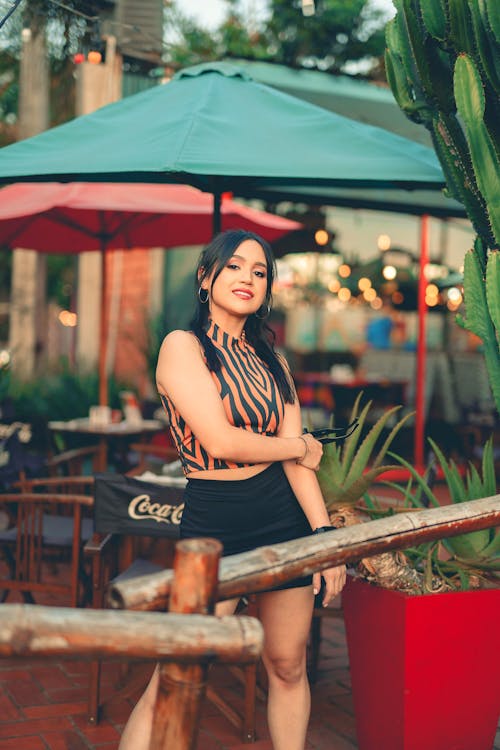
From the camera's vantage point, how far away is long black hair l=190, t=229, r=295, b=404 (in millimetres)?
2678

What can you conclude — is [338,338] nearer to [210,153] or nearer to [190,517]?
[210,153]

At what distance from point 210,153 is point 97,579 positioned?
179 cm

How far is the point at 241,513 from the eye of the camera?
101 inches

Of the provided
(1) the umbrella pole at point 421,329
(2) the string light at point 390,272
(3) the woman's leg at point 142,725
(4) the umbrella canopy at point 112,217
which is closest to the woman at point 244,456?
(3) the woman's leg at point 142,725

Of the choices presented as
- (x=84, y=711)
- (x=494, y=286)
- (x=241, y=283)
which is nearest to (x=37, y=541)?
(x=84, y=711)

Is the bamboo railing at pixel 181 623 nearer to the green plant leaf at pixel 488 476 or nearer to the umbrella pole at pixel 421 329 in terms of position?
the green plant leaf at pixel 488 476

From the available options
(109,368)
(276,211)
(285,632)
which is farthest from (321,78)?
(285,632)

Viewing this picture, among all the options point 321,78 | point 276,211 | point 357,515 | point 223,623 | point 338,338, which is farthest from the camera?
point 338,338

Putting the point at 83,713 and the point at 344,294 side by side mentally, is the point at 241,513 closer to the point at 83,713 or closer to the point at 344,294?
the point at 83,713

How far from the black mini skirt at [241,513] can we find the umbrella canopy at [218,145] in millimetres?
1352

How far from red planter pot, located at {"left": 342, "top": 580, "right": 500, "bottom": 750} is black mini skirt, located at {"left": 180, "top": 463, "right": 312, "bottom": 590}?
42 centimetres

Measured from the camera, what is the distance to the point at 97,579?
11.6ft

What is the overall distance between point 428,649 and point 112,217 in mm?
5351

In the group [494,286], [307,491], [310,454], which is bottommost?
[307,491]
